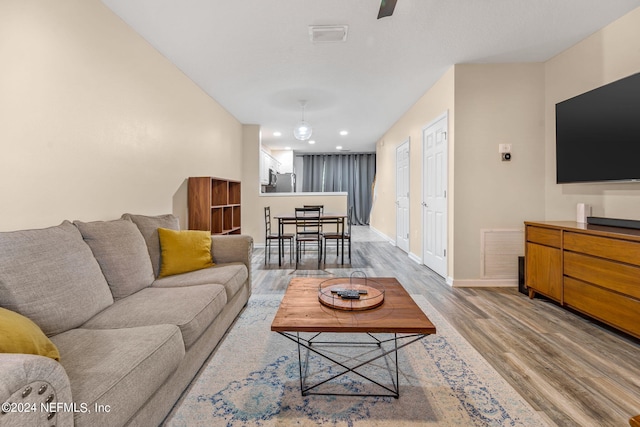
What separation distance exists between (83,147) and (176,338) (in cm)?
169

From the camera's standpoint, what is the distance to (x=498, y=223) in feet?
11.8

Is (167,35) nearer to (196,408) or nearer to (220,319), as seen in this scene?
(220,319)

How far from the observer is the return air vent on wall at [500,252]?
3.60m

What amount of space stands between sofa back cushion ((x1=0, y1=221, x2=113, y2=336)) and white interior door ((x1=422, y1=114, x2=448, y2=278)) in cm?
360

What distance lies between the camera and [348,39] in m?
2.99

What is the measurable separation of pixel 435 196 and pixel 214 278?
10.4 feet

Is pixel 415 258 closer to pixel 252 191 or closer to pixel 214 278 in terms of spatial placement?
pixel 252 191

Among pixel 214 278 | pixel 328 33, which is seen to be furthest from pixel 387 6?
pixel 214 278

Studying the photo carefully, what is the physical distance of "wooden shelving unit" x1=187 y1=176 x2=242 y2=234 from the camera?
3771mm

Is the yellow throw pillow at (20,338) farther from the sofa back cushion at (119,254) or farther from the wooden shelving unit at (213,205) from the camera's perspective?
the wooden shelving unit at (213,205)

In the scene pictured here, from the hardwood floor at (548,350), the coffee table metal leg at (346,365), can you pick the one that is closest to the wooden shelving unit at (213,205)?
the hardwood floor at (548,350)

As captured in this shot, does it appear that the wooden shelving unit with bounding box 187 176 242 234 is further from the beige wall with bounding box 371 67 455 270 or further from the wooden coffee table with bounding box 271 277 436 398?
the beige wall with bounding box 371 67 455 270

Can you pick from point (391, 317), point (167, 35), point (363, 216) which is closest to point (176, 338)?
point (391, 317)

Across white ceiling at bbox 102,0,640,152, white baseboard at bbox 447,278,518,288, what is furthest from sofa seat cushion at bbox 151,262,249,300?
white baseboard at bbox 447,278,518,288
